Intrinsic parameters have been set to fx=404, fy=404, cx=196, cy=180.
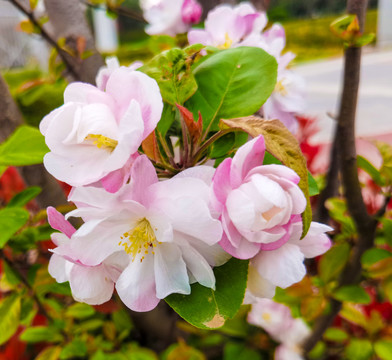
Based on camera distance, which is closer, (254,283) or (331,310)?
(254,283)

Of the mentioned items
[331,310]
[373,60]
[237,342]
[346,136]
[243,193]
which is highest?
[243,193]

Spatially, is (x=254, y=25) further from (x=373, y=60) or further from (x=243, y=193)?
(x=373, y=60)

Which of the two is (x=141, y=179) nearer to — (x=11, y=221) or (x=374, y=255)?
(x=11, y=221)

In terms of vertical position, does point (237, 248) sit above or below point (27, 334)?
above

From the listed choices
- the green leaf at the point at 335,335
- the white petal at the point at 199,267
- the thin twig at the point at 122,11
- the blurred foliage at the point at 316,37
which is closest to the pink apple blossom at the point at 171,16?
the thin twig at the point at 122,11

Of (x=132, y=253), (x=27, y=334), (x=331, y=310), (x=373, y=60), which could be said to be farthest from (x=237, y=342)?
(x=373, y=60)

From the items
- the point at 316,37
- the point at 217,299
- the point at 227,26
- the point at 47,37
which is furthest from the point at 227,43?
the point at 316,37
